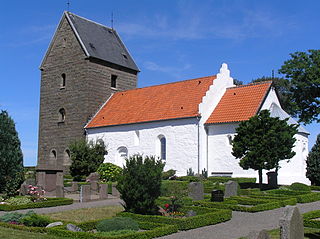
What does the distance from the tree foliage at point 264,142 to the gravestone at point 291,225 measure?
1360 cm

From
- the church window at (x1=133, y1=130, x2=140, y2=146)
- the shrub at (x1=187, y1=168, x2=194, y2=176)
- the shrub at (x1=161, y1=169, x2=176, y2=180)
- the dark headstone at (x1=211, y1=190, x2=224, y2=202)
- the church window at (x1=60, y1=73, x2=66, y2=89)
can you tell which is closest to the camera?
the dark headstone at (x1=211, y1=190, x2=224, y2=202)

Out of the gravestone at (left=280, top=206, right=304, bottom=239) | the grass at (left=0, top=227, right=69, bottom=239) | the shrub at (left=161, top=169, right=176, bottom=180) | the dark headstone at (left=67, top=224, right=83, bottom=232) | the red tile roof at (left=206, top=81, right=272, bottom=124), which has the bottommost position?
the grass at (left=0, top=227, right=69, bottom=239)

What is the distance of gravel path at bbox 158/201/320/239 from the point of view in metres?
10.4

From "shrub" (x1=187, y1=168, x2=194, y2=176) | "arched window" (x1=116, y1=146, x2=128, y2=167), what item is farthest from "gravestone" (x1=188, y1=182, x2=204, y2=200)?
"arched window" (x1=116, y1=146, x2=128, y2=167)

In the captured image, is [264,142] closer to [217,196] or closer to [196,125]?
Answer: [217,196]

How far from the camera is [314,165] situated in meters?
25.0

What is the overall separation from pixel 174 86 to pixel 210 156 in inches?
283

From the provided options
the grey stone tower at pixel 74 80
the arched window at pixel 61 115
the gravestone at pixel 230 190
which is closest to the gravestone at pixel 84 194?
the gravestone at pixel 230 190

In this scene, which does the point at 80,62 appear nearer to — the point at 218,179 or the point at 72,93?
the point at 72,93

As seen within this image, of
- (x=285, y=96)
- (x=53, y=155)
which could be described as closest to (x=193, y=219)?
(x=53, y=155)

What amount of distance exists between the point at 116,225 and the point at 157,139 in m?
18.2

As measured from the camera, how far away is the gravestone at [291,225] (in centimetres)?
676

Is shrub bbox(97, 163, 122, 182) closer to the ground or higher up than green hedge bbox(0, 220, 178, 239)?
higher up

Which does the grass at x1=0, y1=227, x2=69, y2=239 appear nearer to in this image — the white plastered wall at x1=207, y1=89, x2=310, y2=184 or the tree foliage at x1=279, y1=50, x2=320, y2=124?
the white plastered wall at x1=207, y1=89, x2=310, y2=184
